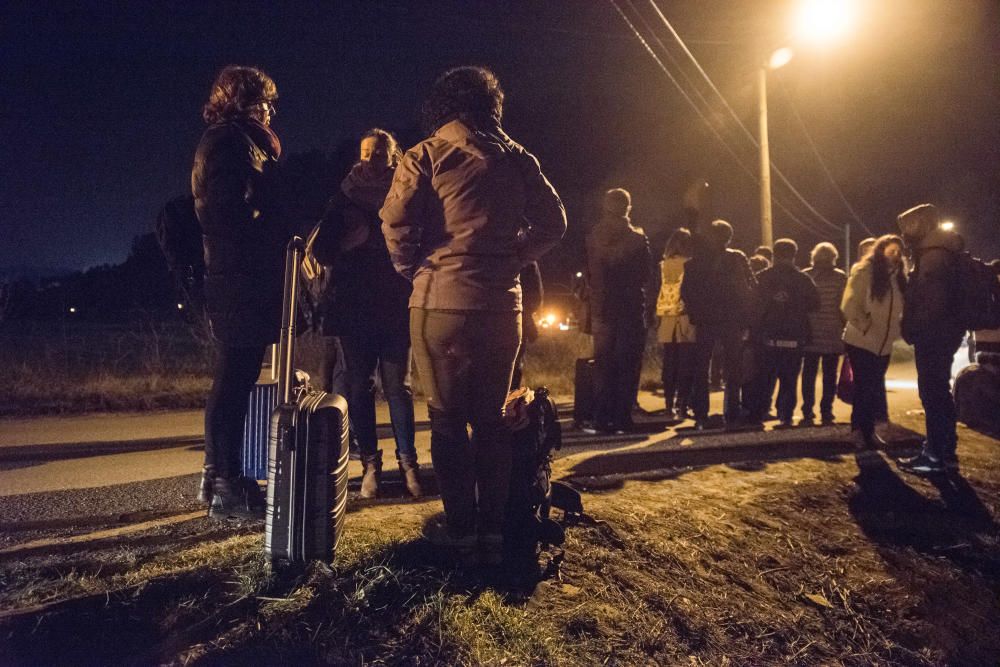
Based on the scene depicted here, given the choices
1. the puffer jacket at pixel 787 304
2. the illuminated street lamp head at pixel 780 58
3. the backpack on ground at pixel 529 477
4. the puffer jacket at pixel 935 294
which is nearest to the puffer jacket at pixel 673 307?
the puffer jacket at pixel 787 304

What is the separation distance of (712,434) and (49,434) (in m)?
5.97

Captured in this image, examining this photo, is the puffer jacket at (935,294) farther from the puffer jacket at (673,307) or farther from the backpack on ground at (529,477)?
the backpack on ground at (529,477)

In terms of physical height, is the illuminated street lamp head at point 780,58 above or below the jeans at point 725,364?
above

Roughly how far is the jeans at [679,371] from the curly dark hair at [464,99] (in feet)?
14.5

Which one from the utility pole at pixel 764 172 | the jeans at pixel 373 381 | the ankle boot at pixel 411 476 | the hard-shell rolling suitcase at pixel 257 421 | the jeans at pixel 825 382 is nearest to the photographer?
the hard-shell rolling suitcase at pixel 257 421

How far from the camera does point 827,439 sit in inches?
219

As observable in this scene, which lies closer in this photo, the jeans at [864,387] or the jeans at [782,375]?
the jeans at [864,387]

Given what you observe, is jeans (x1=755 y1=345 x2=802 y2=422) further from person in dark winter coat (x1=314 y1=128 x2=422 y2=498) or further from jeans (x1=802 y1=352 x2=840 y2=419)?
person in dark winter coat (x1=314 y1=128 x2=422 y2=498)

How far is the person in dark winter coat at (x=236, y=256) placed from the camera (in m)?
2.64

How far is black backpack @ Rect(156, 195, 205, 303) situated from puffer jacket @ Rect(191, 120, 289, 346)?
0.12 meters

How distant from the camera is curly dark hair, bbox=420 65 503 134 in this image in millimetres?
2426

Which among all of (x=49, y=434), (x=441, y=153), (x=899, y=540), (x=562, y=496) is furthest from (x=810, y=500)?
(x=49, y=434)

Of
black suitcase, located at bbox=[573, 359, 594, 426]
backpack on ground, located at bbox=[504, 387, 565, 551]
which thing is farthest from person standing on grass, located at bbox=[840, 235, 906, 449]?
backpack on ground, located at bbox=[504, 387, 565, 551]

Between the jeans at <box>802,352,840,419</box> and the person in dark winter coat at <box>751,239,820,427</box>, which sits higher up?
the person in dark winter coat at <box>751,239,820,427</box>
